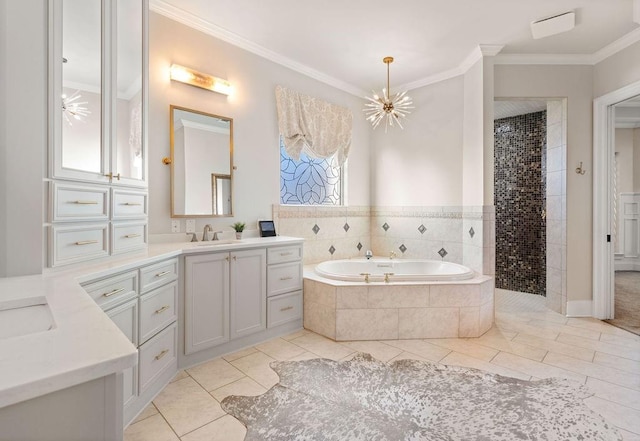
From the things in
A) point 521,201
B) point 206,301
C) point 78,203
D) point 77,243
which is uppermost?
point 521,201

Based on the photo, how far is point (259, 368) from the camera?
246 cm

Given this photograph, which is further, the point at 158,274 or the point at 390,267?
the point at 390,267

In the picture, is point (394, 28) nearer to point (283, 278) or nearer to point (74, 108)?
point (283, 278)

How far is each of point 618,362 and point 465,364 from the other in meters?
1.18

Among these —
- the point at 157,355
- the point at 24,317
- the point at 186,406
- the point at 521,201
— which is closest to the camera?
the point at 24,317

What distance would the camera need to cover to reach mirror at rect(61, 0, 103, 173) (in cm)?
167

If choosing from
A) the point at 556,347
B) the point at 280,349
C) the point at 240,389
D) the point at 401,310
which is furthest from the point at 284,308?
the point at 556,347

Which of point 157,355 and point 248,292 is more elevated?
point 248,292

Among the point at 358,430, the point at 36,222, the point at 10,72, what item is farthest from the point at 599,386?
the point at 10,72

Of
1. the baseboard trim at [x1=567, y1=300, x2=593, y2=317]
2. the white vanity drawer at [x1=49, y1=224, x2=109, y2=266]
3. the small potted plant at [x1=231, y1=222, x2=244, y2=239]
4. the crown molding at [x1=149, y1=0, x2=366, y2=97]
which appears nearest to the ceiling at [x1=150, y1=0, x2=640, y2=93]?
the crown molding at [x1=149, y1=0, x2=366, y2=97]

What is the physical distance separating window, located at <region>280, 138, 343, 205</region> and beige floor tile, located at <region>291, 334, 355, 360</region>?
1518mm

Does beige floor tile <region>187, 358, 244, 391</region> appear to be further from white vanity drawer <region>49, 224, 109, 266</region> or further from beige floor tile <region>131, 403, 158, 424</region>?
white vanity drawer <region>49, 224, 109, 266</region>

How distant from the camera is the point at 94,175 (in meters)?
1.85

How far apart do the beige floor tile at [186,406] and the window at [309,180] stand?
2.09 meters
